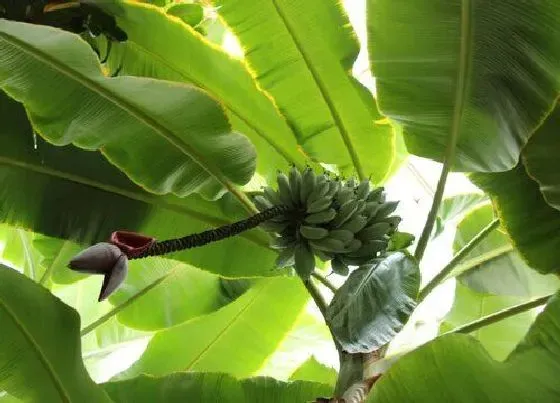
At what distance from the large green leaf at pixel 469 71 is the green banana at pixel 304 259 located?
21cm

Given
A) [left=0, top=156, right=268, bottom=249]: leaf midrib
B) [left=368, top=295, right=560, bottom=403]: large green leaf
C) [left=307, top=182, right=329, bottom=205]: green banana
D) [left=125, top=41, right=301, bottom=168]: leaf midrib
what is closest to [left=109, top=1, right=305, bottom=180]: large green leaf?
[left=125, top=41, right=301, bottom=168]: leaf midrib

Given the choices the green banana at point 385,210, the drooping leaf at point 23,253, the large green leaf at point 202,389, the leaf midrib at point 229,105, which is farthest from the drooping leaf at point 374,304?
the drooping leaf at point 23,253

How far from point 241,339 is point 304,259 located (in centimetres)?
45

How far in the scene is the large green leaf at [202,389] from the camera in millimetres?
936

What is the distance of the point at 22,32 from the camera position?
76 cm

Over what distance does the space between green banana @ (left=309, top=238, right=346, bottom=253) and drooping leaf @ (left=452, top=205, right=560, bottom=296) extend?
1.23ft

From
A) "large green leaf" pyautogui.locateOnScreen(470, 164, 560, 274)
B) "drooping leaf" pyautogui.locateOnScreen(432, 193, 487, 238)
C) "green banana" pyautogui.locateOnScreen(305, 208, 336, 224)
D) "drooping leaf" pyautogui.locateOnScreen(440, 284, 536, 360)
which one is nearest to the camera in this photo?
"green banana" pyautogui.locateOnScreen(305, 208, 336, 224)

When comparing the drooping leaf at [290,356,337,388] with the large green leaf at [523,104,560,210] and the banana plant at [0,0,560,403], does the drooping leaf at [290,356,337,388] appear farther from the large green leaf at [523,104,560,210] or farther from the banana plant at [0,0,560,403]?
the large green leaf at [523,104,560,210]

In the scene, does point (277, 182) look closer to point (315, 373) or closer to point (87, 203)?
point (87, 203)

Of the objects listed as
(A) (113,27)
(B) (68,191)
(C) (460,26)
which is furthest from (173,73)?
(C) (460,26)

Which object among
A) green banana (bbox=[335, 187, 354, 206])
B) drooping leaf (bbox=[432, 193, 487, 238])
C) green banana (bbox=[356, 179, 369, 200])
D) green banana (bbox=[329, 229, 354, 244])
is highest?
green banana (bbox=[335, 187, 354, 206])

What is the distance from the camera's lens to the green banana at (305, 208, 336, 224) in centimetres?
85

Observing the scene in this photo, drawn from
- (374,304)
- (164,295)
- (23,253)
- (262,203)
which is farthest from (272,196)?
(23,253)

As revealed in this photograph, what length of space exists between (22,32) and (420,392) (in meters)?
0.57
